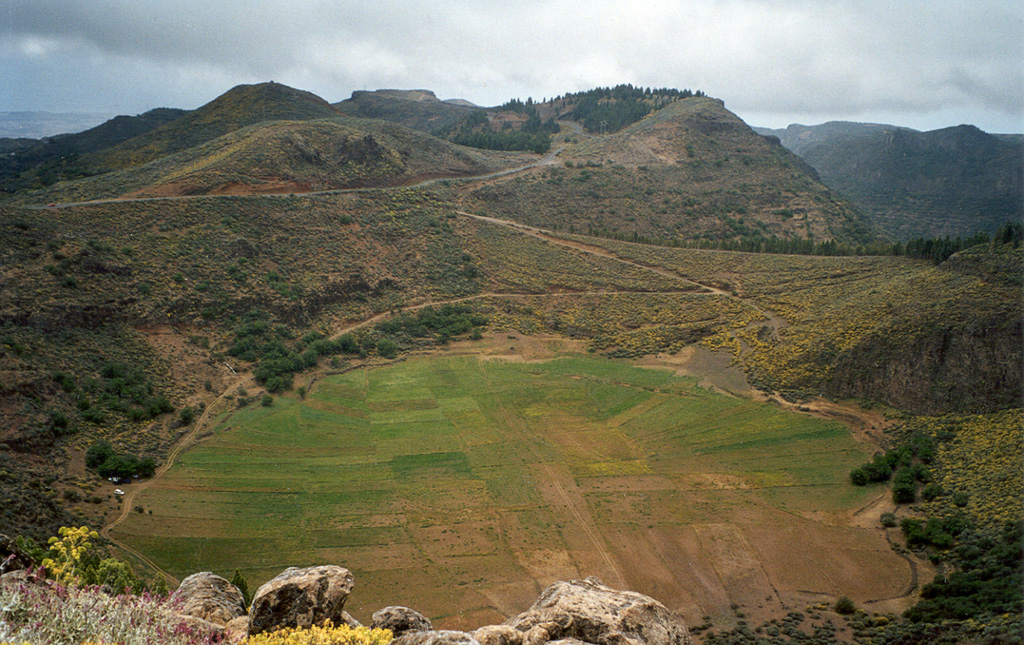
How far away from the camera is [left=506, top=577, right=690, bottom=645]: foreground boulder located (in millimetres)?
14555

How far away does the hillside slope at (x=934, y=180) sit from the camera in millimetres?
121625

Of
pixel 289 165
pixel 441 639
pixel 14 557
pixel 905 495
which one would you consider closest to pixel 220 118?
pixel 289 165

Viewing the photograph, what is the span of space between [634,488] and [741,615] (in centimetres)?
1036

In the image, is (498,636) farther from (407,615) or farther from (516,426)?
(516,426)

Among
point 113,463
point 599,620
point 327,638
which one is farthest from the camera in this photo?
point 113,463

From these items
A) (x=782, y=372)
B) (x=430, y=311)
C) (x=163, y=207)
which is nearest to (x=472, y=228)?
(x=430, y=311)

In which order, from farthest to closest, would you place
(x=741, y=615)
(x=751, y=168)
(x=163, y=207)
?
(x=751, y=168) → (x=163, y=207) → (x=741, y=615)

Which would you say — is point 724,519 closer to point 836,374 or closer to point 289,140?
point 836,374

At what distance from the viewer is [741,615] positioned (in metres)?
26.2

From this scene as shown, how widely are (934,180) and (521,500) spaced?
148 metres

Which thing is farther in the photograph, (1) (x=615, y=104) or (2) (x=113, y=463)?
(1) (x=615, y=104)

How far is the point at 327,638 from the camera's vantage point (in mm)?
11719

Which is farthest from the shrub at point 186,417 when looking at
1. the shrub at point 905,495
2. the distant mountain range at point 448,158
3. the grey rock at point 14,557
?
the shrub at point 905,495

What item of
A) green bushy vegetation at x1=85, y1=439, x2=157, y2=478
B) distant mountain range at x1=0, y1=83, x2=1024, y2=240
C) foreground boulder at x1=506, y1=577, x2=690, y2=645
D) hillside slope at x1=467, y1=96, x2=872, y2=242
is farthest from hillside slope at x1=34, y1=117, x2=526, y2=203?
foreground boulder at x1=506, y1=577, x2=690, y2=645
